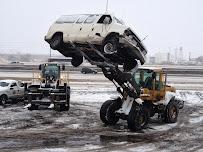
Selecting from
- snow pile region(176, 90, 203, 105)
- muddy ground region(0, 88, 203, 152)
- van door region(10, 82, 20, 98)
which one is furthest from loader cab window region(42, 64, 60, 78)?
snow pile region(176, 90, 203, 105)

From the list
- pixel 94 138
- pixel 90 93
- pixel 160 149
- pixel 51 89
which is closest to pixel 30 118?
pixel 51 89

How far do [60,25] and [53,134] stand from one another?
4155 millimetres

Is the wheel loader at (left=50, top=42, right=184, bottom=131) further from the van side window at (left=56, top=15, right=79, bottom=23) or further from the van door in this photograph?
the van door

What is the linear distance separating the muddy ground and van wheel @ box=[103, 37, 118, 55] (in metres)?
3.17

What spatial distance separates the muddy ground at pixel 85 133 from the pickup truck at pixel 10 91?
346 centimetres

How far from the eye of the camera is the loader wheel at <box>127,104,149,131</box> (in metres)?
16.3

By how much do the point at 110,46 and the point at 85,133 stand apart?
352cm

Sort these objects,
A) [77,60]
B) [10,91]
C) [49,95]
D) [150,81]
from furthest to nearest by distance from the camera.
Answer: [10,91]
[49,95]
[150,81]
[77,60]

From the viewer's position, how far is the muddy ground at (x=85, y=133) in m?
13.3

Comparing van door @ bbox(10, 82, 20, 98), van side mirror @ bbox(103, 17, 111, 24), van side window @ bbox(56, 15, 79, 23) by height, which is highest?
van side window @ bbox(56, 15, 79, 23)

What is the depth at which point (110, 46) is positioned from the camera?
15.1 metres

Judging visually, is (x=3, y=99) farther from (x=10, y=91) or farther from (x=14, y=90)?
(x=14, y=90)

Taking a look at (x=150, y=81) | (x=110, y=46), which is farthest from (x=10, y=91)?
(x=110, y=46)

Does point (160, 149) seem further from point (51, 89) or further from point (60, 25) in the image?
point (51, 89)
